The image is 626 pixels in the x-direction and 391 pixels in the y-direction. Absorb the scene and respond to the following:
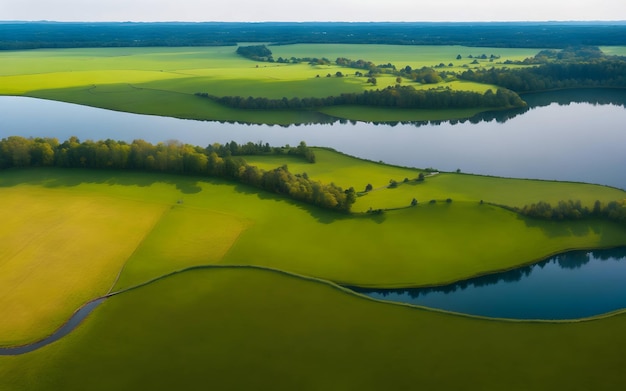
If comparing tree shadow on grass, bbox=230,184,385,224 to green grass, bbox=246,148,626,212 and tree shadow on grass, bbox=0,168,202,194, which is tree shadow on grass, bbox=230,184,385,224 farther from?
tree shadow on grass, bbox=0,168,202,194

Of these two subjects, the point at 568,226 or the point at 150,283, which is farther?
the point at 568,226

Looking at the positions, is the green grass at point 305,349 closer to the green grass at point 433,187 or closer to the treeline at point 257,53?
the green grass at point 433,187

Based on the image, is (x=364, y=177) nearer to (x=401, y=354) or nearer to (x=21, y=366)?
(x=401, y=354)

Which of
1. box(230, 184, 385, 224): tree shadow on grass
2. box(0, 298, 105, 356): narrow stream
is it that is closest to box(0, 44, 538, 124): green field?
box(230, 184, 385, 224): tree shadow on grass

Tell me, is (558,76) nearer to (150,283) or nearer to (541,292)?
(541,292)

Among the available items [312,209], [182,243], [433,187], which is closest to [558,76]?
[433,187]
